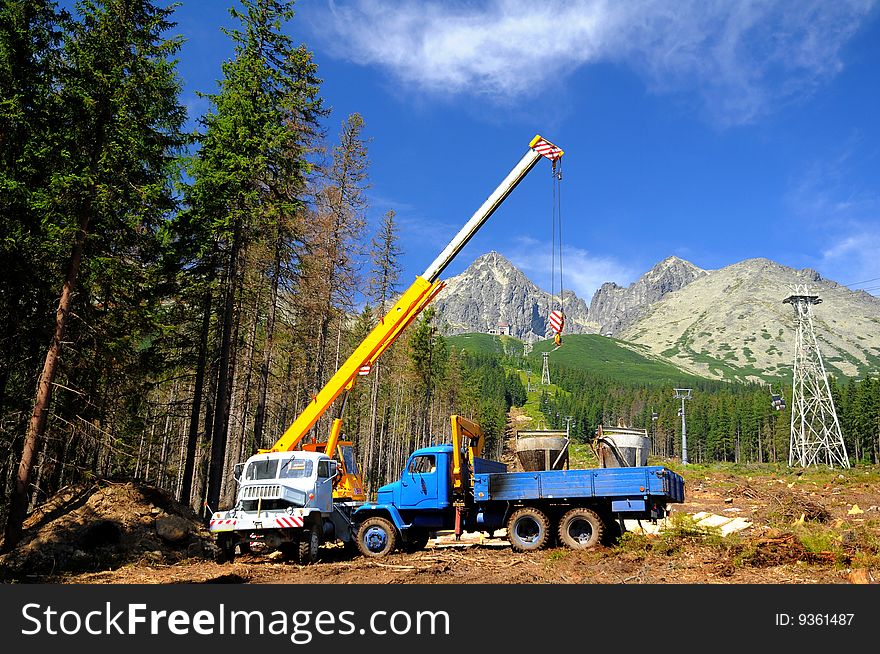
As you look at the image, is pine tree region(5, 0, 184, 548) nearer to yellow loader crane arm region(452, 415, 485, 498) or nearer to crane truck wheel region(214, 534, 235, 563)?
crane truck wheel region(214, 534, 235, 563)

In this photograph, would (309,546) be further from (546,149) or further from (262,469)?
(546,149)

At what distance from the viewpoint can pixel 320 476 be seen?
16547mm

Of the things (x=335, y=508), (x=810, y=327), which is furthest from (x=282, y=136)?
(x=810, y=327)

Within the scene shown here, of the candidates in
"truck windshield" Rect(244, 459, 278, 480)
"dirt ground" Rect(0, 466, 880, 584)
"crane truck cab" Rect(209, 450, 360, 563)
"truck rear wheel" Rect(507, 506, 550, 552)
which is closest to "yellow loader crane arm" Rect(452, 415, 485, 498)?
"truck rear wheel" Rect(507, 506, 550, 552)

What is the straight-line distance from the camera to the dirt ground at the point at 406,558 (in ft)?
37.6

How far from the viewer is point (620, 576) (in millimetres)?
11438

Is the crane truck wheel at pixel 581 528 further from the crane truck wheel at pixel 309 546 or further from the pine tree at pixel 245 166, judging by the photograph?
the pine tree at pixel 245 166

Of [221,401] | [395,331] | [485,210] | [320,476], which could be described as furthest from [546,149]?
[221,401]

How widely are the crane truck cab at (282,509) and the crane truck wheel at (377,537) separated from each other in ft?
3.06

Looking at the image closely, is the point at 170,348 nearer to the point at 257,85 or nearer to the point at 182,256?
the point at 182,256

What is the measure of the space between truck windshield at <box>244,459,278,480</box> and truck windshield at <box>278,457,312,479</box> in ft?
0.84

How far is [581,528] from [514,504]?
194 cm

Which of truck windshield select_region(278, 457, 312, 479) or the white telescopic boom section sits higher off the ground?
the white telescopic boom section

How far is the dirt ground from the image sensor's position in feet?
37.6
